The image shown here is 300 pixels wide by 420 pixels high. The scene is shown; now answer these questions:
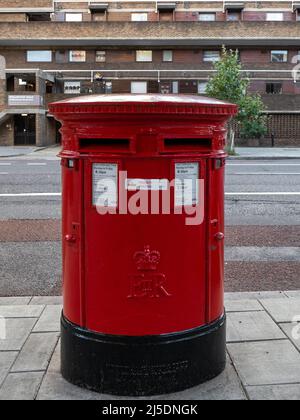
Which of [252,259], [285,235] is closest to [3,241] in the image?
[252,259]

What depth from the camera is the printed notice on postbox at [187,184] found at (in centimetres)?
304

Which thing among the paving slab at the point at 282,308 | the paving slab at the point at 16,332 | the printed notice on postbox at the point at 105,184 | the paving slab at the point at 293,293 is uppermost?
the printed notice on postbox at the point at 105,184

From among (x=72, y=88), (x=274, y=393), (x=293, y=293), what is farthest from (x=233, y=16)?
(x=274, y=393)

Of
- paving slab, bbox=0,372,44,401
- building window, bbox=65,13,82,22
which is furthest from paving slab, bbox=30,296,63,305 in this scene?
building window, bbox=65,13,82,22

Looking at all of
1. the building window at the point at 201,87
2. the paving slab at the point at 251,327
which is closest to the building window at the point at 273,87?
the building window at the point at 201,87

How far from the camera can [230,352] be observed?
375cm

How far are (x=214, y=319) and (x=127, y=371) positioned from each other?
2.08 feet

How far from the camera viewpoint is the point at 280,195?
11.6 metres

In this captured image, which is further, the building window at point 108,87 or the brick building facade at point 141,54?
the brick building facade at point 141,54

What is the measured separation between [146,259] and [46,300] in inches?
83.1

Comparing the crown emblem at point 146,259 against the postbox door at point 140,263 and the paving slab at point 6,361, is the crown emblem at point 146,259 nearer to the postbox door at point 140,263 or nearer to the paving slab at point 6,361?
the postbox door at point 140,263

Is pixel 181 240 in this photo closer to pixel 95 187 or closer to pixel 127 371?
pixel 95 187

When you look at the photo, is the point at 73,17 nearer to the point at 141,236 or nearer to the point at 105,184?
the point at 105,184

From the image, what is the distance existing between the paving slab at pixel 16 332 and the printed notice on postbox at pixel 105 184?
142 centimetres
